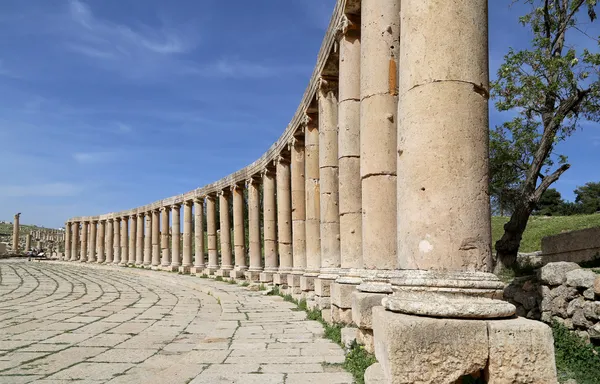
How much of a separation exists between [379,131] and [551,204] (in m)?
57.3

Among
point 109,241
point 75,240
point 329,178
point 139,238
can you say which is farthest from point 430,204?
point 75,240

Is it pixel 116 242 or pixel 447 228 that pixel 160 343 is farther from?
pixel 116 242

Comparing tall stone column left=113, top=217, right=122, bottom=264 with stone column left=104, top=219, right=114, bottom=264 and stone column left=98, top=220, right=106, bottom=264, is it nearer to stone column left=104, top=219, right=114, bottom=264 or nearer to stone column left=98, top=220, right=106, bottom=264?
stone column left=104, top=219, right=114, bottom=264

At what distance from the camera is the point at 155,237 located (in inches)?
1421

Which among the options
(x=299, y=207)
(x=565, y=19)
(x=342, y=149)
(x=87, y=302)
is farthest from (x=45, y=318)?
(x=565, y=19)

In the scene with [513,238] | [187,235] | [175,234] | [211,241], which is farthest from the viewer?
[175,234]

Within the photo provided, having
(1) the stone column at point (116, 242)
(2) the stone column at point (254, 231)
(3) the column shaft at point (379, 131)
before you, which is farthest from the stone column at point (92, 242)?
(3) the column shaft at point (379, 131)

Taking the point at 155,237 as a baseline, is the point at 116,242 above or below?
below

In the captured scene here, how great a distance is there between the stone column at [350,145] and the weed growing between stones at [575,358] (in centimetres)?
384

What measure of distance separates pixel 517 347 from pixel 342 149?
6.94 metres

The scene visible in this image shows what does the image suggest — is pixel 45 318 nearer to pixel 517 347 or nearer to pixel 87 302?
pixel 87 302

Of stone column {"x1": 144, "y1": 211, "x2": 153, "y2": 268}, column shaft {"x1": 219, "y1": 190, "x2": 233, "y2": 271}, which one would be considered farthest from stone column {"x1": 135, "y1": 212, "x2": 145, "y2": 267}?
column shaft {"x1": 219, "y1": 190, "x2": 233, "y2": 271}

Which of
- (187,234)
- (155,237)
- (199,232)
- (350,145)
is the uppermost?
(350,145)

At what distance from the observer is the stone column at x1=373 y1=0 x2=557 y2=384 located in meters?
4.30
